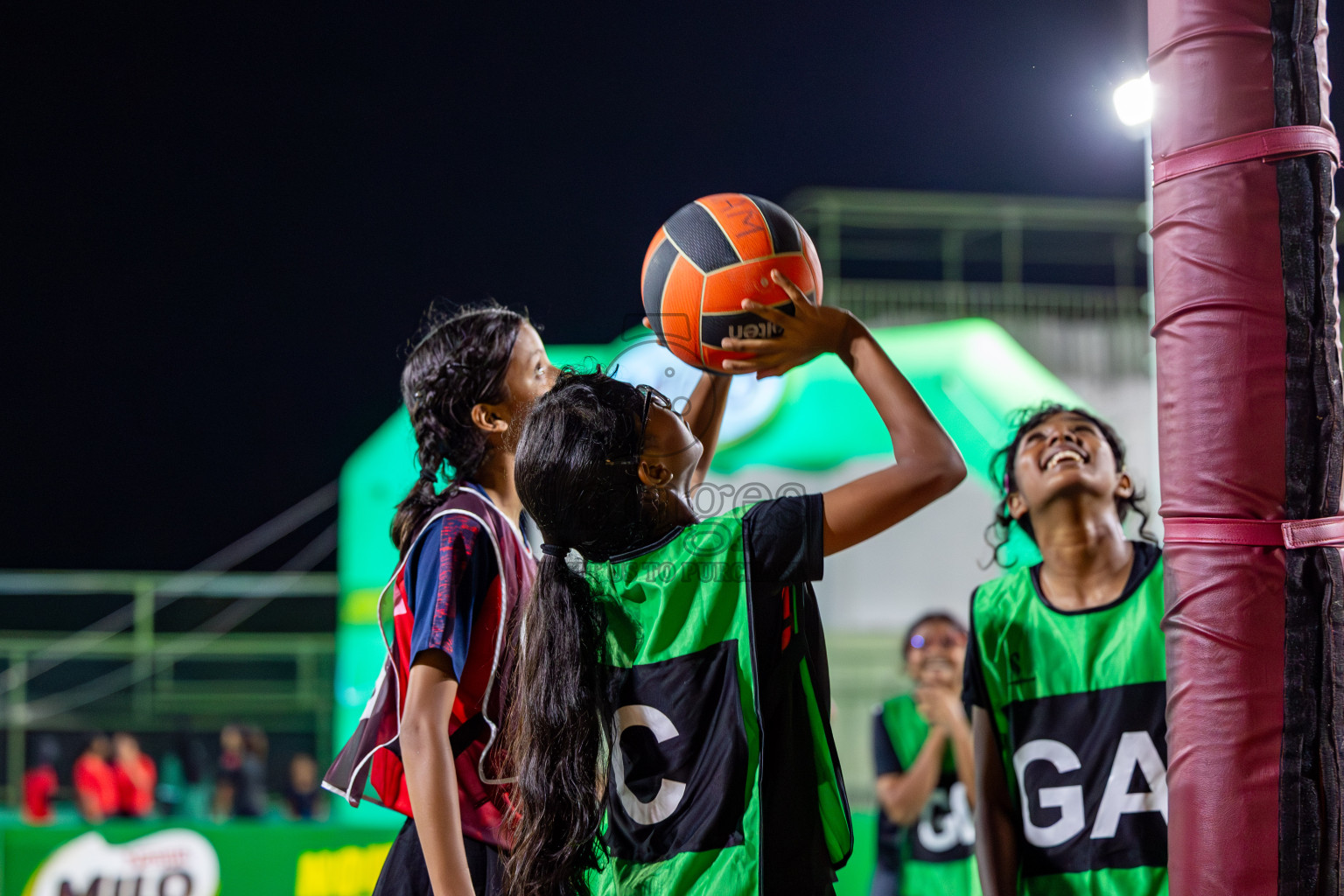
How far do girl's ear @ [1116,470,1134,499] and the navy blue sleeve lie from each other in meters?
1.52

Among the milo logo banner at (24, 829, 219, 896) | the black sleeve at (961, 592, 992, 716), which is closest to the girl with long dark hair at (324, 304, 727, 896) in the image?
the black sleeve at (961, 592, 992, 716)

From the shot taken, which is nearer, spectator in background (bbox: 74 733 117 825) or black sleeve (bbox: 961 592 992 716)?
black sleeve (bbox: 961 592 992 716)

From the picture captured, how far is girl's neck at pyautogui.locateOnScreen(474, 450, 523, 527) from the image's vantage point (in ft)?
7.95

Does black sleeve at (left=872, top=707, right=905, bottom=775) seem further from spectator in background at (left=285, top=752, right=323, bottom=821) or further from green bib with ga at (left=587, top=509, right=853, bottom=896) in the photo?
spectator in background at (left=285, top=752, right=323, bottom=821)

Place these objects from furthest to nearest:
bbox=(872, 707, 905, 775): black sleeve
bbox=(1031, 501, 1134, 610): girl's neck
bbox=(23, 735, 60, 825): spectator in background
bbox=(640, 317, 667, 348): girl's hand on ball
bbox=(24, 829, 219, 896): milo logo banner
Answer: bbox=(23, 735, 60, 825): spectator in background → bbox=(24, 829, 219, 896): milo logo banner → bbox=(872, 707, 905, 775): black sleeve → bbox=(1031, 501, 1134, 610): girl's neck → bbox=(640, 317, 667, 348): girl's hand on ball

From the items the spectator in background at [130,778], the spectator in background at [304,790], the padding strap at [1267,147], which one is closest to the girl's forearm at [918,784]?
the padding strap at [1267,147]

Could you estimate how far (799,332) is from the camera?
6.30 ft

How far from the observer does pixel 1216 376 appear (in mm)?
→ 1591

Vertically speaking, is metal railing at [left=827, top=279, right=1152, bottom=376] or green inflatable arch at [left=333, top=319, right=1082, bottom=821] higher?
metal railing at [left=827, top=279, right=1152, bottom=376]

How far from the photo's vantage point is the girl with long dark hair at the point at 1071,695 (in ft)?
7.38

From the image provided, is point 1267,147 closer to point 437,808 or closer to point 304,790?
point 437,808

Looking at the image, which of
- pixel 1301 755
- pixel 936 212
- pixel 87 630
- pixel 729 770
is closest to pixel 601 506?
pixel 729 770

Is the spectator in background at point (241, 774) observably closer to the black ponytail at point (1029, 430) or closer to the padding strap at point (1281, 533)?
the black ponytail at point (1029, 430)

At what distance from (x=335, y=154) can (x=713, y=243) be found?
29.4 m
